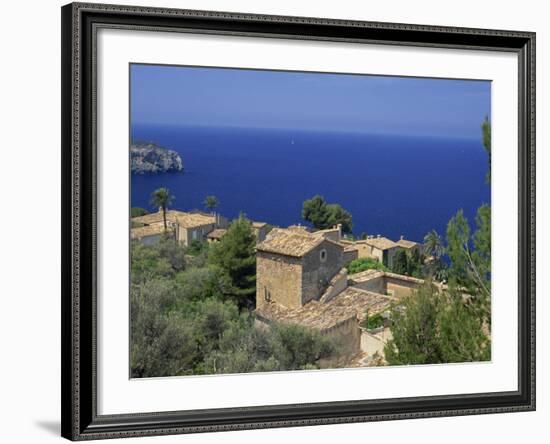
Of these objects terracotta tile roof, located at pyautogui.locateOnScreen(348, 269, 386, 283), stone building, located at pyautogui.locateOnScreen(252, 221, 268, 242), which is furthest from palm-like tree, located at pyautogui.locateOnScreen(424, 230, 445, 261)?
stone building, located at pyautogui.locateOnScreen(252, 221, 268, 242)

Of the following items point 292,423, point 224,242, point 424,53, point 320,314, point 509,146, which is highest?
point 424,53

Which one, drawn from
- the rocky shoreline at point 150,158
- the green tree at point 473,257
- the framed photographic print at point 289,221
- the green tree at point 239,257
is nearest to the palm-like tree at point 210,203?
the framed photographic print at point 289,221

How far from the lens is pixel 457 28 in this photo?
6422 mm

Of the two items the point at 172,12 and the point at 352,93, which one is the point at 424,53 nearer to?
the point at 352,93

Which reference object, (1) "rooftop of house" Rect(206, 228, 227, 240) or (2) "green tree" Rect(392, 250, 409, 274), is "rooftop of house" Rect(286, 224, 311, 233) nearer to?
(1) "rooftop of house" Rect(206, 228, 227, 240)

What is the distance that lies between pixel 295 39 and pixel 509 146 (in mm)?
1397

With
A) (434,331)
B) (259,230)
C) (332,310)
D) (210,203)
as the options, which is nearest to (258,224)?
(259,230)

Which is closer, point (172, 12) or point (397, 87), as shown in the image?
point (172, 12)

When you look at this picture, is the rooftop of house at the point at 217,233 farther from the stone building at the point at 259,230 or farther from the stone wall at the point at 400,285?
the stone wall at the point at 400,285

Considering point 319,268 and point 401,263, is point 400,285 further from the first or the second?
point 319,268

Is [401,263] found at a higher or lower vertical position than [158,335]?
higher

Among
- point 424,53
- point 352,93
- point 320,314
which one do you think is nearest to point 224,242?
point 320,314

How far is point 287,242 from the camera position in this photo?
619 centimetres

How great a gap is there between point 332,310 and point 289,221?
52 cm
